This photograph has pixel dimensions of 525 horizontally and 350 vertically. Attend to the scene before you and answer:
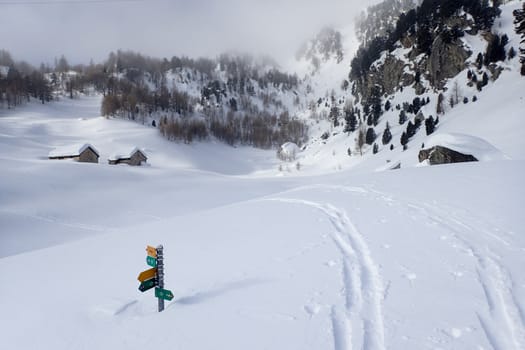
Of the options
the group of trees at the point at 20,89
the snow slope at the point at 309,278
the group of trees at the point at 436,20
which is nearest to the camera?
the snow slope at the point at 309,278

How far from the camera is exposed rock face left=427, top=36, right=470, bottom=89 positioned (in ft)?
209

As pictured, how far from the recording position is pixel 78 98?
431ft

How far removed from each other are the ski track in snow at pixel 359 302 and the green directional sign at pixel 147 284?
9.84 ft

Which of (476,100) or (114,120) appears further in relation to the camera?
(114,120)

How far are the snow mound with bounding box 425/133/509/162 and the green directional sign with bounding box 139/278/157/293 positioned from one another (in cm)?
3145

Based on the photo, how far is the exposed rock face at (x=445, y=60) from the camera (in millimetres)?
63656

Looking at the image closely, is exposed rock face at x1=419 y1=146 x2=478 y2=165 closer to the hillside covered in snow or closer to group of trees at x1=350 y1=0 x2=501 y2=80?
the hillside covered in snow

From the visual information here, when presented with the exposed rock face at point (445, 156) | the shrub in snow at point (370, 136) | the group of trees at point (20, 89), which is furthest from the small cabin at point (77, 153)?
the group of trees at point (20, 89)

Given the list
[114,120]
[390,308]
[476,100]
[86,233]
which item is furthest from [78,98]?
[390,308]

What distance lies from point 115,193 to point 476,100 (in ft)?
204

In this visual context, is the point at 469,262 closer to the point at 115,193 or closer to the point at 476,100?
the point at 115,193

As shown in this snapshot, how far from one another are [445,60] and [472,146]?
4974cm

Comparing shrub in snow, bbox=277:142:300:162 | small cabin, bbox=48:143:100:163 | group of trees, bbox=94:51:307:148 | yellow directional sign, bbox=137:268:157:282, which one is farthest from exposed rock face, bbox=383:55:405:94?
yellow directional sign, bbox=137:268:157:282

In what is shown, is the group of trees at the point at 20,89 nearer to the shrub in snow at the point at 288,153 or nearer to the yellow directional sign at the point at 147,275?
the shrub in snow at the point at 288,153
